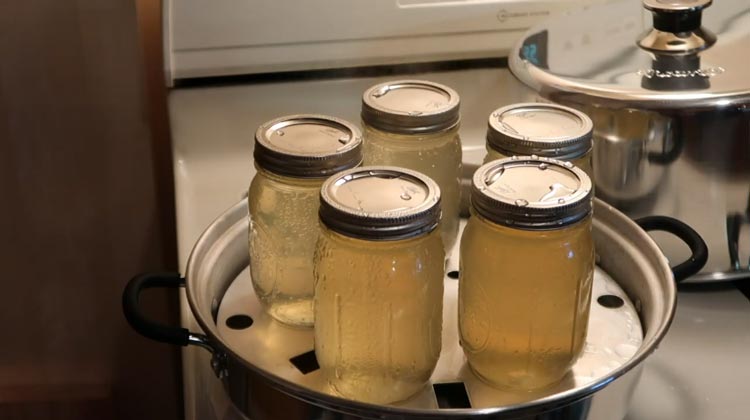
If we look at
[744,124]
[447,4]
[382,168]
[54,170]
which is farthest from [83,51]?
[744,124]

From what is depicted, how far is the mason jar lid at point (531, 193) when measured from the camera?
19.1 inches

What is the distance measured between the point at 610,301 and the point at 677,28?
0.25 metres

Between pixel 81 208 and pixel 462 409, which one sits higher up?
pixel 462 409

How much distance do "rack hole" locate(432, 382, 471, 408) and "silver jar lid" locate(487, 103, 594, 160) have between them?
6.1 inches

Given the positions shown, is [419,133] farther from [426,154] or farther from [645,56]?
[645,56]

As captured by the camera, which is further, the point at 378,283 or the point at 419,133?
the point at 419,133

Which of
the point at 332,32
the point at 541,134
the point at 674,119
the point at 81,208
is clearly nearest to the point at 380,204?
the point at 541,134

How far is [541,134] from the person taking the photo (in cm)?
60

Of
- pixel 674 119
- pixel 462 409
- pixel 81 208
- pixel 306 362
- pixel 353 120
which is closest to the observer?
pixel 462 409

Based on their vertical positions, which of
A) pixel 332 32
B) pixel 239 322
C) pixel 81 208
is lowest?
pixel 81 208

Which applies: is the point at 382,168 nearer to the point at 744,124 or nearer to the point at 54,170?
the point at 744,124

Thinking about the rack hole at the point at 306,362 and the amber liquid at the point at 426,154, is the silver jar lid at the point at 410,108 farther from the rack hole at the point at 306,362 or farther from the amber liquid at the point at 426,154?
the rack hole at the point at 306,362

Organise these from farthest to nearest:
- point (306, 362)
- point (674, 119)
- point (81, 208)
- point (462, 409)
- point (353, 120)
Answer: point (81, 208) → point (353, 120) → point (674, 119) → point (306, 362) → point (462, 409)

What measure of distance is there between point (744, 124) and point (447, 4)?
0.32m
